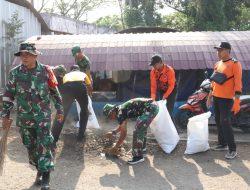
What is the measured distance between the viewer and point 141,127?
253 inches

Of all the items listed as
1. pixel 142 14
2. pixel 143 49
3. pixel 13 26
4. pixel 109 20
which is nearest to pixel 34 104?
pixel 143 49

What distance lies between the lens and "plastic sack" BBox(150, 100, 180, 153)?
23.2ft

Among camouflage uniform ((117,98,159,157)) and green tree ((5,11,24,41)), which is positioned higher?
green tree ((5,11,24,41))

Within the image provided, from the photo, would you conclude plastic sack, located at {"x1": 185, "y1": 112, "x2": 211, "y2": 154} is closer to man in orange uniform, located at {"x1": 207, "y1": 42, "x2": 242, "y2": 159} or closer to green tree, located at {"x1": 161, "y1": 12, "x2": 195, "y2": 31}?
man in orange uniform, located at {"x1": 207, "y1": 42, "x2": 242, "y2": 159}

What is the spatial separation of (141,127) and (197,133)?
1.11m

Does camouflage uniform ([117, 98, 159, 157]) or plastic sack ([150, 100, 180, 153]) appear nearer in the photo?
camouflage uniform ([117, 98, 159, 157])

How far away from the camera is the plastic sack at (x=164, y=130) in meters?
7.07

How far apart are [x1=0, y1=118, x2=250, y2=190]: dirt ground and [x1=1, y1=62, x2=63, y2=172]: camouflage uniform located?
0.58 meters

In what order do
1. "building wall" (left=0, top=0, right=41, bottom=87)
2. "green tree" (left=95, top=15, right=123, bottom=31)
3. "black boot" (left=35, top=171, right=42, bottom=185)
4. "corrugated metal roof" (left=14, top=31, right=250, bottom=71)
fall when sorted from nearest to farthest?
1. "black boot" (left=35, top=171, right=42, bottom=185)
2. "corrugated metal roof" (left=14, top=31, right=250, bottom=71)
3. "building wall" (left=0, top=0, right=41, bottom=87)
4. "green tree" (left=95, top=15, right=123, bottom=31)

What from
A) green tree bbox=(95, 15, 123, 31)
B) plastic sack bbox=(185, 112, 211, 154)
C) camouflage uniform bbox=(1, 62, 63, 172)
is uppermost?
green tree bbox=(95, 15, 123, 31)

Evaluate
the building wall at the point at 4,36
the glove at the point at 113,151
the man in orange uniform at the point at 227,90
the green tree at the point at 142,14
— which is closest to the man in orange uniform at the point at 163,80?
the man in orange uniform at the point at 227,90

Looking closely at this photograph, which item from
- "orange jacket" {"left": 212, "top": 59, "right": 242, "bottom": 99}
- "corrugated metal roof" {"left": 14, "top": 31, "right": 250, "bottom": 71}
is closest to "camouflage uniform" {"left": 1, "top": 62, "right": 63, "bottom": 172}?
"orange jacket" {"left": 212, "top": 59, "right": 242, "bottom": 99}

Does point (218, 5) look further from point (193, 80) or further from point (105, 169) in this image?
point (105, 169)

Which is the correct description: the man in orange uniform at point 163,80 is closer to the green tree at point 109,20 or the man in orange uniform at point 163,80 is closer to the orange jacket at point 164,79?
the orange jacket at point 164,79
